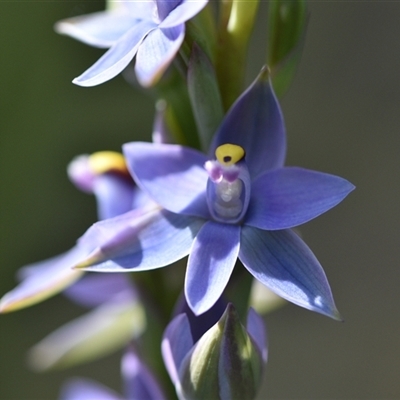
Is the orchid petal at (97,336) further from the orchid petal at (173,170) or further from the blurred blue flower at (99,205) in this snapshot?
the orchid petal at (173,170)

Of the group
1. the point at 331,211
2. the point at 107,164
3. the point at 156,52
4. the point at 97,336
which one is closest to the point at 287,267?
the point at 156,52

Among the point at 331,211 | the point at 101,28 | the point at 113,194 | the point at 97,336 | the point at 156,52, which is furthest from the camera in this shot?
the point at 331,211

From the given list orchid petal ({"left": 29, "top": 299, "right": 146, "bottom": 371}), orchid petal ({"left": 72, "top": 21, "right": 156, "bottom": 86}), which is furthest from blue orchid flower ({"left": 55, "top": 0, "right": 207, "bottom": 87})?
orchid petal ({"left": 29, "top": 299, "right": 146, "bottom": 371})

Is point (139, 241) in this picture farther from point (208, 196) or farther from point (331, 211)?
point (331, 211)

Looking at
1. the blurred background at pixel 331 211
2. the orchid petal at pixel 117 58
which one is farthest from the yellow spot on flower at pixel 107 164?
the blurred background at pixel 331 211

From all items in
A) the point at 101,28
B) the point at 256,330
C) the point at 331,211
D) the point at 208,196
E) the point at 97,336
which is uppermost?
the point at 101,28

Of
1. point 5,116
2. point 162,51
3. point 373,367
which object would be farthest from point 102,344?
point 373,367

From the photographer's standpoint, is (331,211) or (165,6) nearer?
(165,6)

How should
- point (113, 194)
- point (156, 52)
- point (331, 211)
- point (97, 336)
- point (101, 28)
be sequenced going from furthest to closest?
point (331, 211) < point (97, 336) < point (113, 194) < point (101, 28) < point (156, 52)
